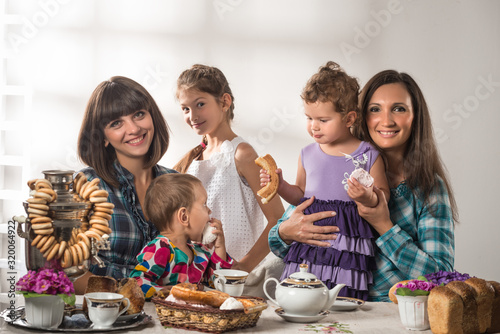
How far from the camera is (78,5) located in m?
5.31

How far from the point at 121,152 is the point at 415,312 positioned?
1.35 meters

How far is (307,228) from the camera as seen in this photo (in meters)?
2.43

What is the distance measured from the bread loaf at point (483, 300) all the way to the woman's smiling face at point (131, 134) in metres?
1.36

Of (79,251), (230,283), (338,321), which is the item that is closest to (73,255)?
(79,251)

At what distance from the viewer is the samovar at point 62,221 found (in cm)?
173

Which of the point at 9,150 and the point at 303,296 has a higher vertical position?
the point at 9,150

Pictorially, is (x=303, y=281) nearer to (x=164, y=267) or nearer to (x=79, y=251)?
(x=164, y=267)

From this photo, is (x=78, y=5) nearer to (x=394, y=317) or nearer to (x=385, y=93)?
(x=385, y=93)

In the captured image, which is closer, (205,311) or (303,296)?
(205,311)

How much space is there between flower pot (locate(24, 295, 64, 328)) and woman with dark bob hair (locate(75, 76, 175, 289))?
70cm

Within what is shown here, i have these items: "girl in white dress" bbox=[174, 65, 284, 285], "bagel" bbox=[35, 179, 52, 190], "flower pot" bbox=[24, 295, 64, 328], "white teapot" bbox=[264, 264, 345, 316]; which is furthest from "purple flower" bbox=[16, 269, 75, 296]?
"girl in white dress" bbox=[174, 65, 284, 285]

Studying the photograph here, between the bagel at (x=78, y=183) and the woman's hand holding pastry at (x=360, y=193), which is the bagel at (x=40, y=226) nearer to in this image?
the bagel at (x=78, y=183)

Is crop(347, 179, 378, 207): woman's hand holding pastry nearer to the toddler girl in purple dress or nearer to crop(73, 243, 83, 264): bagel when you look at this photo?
the toddler girl in purple dress

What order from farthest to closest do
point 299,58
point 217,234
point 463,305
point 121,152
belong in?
1. point 299,58
2. point 121,152
3. point 217,234
4. point 463,305
